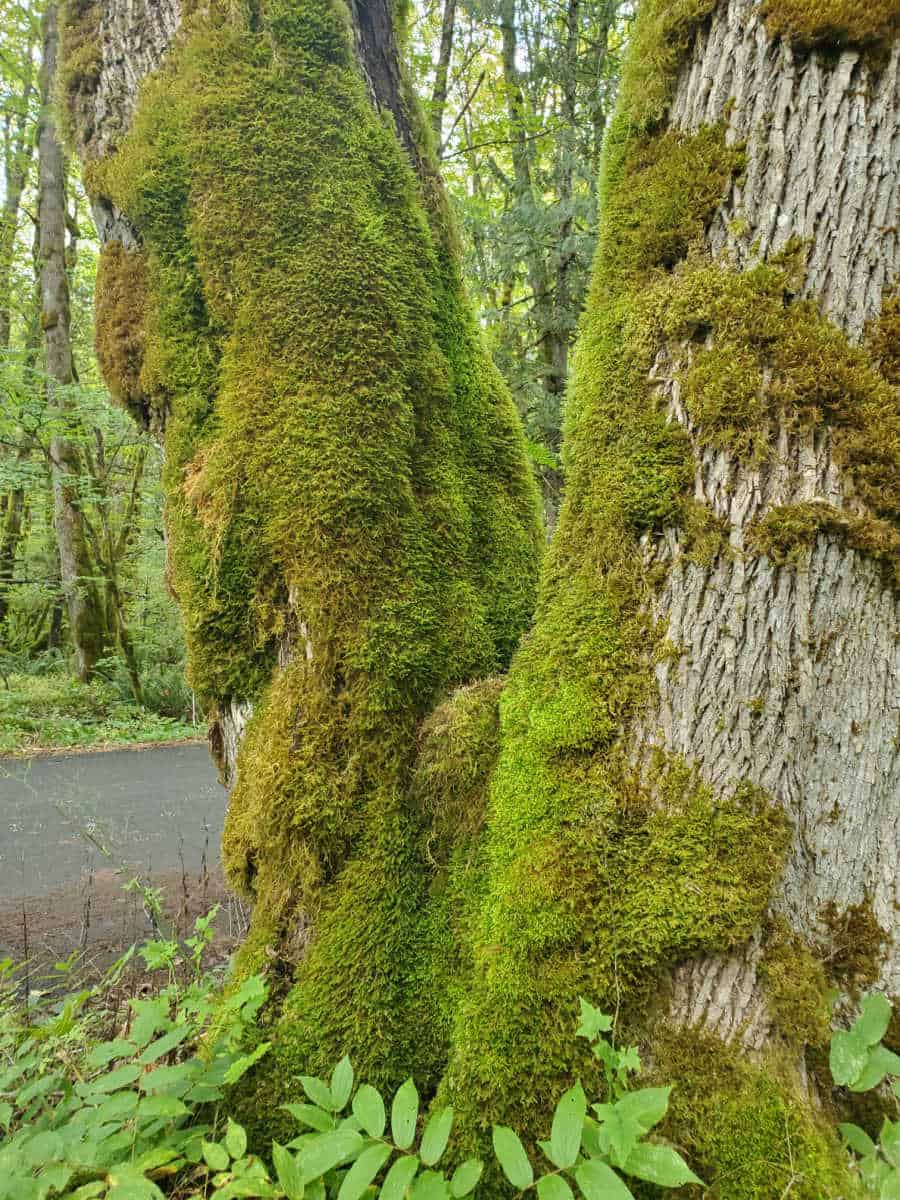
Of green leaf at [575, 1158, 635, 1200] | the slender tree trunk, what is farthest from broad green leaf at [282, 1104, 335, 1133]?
the slender tree trunk

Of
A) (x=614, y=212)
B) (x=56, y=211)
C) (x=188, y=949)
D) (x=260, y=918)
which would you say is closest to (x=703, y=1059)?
(x=260, y=918)

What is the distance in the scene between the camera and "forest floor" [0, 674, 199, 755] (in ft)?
29.3

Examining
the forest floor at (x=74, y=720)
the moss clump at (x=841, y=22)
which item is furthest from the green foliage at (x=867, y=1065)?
the forest floor at (x=74, y=720)

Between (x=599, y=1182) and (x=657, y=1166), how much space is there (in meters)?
0.12

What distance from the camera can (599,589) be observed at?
5.25 ft

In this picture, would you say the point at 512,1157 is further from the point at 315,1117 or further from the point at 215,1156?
the point at 215,1156

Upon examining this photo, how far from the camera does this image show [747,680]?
138 cm

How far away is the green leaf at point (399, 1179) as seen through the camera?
3.43 ft

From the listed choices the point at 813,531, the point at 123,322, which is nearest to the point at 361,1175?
the point at 813,531

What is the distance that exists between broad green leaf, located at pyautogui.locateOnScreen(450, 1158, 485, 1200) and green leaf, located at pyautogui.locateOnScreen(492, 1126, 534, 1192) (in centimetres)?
5

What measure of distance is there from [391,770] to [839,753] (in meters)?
1.13

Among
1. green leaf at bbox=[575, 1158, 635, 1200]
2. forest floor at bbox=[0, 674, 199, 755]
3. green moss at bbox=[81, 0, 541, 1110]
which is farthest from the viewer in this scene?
forest floor at bbox=[0, 674, 199, 755]

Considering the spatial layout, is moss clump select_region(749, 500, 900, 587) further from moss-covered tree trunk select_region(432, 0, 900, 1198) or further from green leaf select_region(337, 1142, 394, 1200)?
green leaf select_region(337, 1142, 394, 1200)

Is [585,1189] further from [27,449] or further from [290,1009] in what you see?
[27,449]
